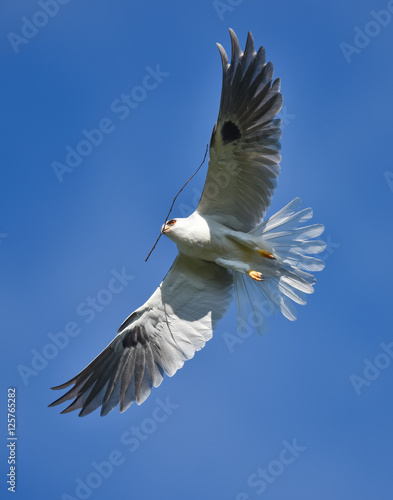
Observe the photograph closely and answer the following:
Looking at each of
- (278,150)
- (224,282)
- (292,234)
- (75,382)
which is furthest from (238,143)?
(75,382)

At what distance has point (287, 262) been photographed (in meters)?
8.64

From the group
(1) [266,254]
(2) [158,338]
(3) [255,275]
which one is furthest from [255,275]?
(2) [158,338]

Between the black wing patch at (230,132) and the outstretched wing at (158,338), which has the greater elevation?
the black wing patch at (230,132)

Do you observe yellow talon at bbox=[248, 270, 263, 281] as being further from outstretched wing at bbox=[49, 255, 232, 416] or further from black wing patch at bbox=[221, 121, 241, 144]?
black wing patch at bbox=[221, 121, 241, 144]

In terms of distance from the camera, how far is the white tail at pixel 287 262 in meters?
8.50

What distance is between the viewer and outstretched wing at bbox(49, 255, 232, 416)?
29.9 ft

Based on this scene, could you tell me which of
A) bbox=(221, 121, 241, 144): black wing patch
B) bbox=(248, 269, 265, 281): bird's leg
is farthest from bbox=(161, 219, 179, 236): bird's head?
bbox=(221, 121, 241, 144): black wing patch

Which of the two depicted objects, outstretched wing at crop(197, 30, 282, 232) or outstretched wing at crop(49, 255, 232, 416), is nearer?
outstretched wing at crop(197, 30, 282, 232)

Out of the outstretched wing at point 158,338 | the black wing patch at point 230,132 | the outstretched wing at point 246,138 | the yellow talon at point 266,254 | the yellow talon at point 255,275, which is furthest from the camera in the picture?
the outstretched wing at point 158,338

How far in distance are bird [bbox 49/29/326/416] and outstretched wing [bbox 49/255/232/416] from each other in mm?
11

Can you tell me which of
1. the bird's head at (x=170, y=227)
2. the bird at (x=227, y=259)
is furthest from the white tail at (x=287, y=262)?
the bird's head at (x=170, y=227)

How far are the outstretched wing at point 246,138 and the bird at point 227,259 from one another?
10 millimetres

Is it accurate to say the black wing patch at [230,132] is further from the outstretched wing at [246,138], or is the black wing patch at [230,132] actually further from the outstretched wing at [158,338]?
the outstretched wing at [158,338]

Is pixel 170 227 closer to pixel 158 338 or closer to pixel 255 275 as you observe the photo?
pixel 255 275
